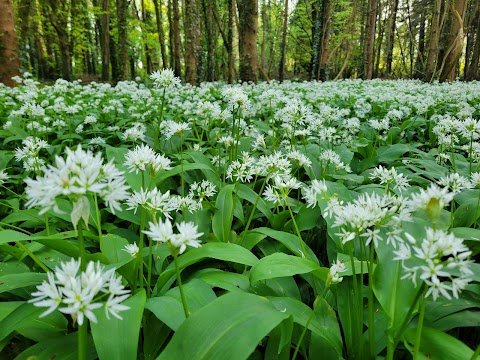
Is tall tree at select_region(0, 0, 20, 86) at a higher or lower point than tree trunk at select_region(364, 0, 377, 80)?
lower

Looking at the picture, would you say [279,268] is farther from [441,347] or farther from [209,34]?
[209,34]

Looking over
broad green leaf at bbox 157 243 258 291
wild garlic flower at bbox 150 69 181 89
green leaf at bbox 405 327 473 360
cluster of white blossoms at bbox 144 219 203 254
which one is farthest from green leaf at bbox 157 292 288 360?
wild garlic flower at bbox 150 69 181 89

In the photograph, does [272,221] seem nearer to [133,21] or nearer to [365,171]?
[365,171]

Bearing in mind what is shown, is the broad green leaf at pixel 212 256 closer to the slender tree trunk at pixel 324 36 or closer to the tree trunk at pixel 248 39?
the tree trunk at pixel 248 39

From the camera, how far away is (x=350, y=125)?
4.04 meters

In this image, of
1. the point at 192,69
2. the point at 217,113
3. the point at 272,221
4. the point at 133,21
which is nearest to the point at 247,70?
the point at 192,69

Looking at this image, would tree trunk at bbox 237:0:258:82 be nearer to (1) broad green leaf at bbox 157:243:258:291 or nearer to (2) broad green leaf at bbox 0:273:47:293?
(1) broad green leaf at bbox 157:243:258:291

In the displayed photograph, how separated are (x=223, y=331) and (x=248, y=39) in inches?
446

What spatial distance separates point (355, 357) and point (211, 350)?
641 millimetres

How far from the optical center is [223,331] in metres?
0.99

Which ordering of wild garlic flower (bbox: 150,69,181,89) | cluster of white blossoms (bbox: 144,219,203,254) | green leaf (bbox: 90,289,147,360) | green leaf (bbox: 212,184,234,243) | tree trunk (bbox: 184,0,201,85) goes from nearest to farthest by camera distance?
cluster of white blossoms (bbox: 144,219,203,254) < green leaf (bbox: 90,289,147,360) < green leaf (bbox: 212,184,234,243) < wild garlic flower (bbox: 150,69,181,89) < tree trunk (bbox: 184,0,201,85)

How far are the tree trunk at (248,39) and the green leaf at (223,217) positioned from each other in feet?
32.5

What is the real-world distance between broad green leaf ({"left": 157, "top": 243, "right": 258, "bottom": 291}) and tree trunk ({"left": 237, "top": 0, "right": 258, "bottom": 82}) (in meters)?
10.6

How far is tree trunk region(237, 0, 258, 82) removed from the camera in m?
11.0
